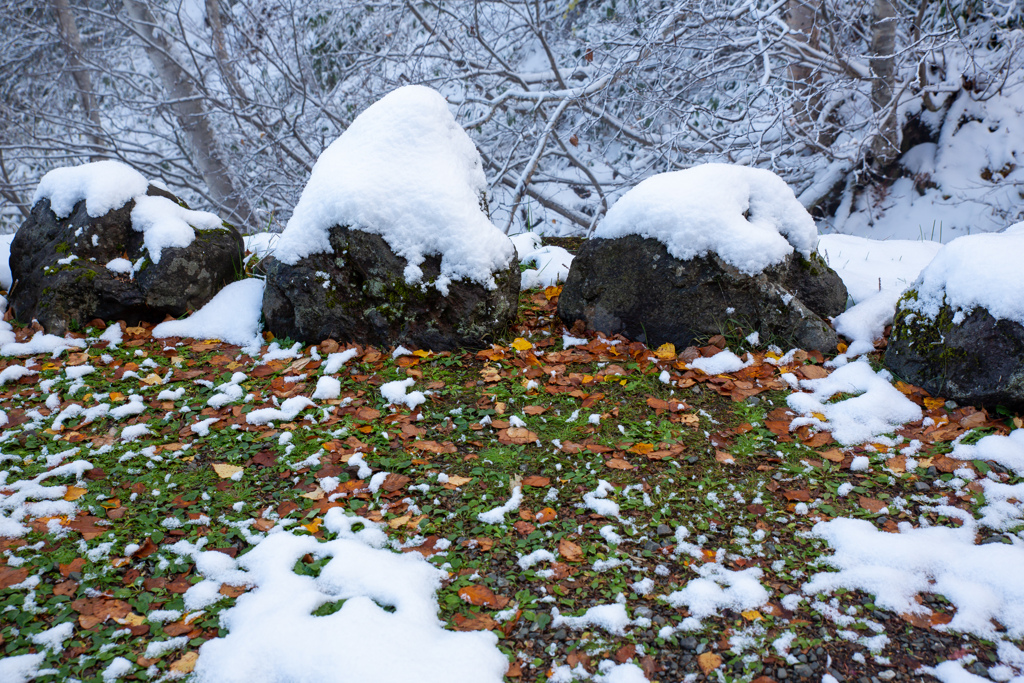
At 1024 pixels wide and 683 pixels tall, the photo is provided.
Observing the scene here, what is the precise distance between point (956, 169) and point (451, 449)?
22.0ft

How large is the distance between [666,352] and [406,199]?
163 cm

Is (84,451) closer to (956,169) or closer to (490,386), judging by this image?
(490,386)

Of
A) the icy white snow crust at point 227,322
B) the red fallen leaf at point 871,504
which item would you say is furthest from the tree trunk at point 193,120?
the red fallen leaf at point 871,504

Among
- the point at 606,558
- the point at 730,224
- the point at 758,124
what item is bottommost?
the point at 606,558

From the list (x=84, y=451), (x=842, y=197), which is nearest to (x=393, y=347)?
(x=84, y=451)

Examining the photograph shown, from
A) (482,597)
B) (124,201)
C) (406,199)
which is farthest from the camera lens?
(124,201)

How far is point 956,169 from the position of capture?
638cm

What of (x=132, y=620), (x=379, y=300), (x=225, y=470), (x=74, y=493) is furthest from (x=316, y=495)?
(x=379, y=300)

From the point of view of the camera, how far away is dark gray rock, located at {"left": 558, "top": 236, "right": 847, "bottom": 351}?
3152mm

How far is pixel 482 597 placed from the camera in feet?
5.98

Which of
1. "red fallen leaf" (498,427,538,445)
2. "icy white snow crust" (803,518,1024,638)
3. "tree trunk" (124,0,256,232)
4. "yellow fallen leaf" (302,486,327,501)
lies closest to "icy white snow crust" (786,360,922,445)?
"icy white snow crust" (803,518,1024,638)

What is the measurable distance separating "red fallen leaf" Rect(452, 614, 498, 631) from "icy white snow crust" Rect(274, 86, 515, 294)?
1.81 m

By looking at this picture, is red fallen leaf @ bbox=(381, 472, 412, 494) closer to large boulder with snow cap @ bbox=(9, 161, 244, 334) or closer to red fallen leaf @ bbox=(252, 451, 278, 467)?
red fallen leaf @ bbox=(252, 451, 278, 467)

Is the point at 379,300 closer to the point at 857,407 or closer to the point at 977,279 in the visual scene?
the point at 857,407
